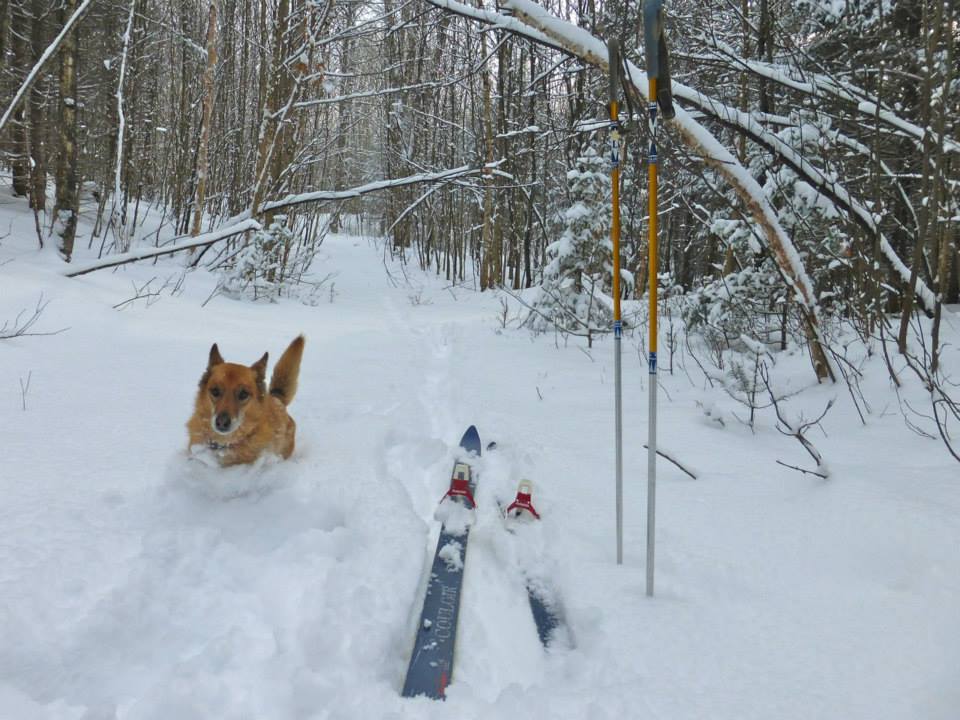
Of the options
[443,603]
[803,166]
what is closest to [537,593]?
[443,603]

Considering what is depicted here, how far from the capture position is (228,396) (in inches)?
133

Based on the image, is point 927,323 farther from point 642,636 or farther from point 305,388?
point 305,388

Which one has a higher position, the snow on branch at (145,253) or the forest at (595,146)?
the forest at (595,146)

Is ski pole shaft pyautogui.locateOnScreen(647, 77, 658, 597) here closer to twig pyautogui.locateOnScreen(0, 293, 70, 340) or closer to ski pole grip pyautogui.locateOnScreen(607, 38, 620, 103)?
ski pole grip pyautogui.locateOnScreen(607, 38, 620, 103)

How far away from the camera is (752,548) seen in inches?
107

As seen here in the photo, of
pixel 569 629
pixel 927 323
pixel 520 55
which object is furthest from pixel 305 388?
pixel 520 55

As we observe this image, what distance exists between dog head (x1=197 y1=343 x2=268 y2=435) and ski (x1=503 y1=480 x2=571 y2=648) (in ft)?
5.63

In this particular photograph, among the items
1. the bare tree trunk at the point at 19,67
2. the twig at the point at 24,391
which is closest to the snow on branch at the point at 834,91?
the twig at the point at 24,391

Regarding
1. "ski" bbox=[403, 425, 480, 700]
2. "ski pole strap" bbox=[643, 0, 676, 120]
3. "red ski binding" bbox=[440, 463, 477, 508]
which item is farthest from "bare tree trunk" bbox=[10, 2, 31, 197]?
"ski pole strap" bbox=[643, 0, 676, 120]

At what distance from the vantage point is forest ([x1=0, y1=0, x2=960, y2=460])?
4.66 metres

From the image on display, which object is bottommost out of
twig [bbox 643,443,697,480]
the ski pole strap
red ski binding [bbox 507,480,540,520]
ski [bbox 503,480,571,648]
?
ski [bbox 503,480,571,648]

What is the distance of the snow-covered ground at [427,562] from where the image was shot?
5.97 feet

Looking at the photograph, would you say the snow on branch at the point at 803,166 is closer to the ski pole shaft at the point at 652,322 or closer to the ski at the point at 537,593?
the ski pole shaft at the point at 652,322

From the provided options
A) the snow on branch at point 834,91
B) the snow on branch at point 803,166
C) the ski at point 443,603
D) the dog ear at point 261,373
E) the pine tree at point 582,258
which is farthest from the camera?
the pine tree at point 582,258
